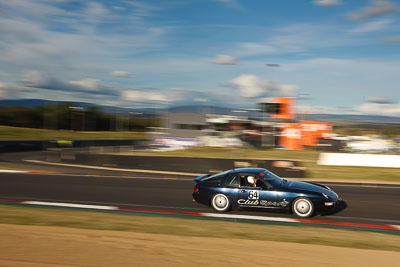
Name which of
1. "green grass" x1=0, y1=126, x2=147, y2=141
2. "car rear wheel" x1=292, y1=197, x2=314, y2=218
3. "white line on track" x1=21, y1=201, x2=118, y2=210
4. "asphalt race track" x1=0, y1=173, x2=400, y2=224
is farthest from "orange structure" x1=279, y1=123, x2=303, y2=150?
Answer: "green grass" x1=0, y1=126, x2=147, y2=141

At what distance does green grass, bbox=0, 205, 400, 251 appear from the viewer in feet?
21.0

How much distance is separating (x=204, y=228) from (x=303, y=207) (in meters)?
2.69

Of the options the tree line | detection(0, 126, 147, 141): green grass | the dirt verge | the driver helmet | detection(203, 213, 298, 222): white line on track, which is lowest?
detection(203, 213, 298, 222): white line on track

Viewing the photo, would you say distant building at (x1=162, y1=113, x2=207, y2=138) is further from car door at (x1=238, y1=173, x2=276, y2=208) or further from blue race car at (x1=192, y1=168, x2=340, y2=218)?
car door at (x1=238, y1=173, x2=276, y2=208)

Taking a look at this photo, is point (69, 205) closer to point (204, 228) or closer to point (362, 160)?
point (204, 228)

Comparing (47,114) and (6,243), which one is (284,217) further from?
(47,114)

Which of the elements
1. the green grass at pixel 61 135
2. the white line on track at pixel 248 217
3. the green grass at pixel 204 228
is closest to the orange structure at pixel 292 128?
the white line on track at pixel 248 217

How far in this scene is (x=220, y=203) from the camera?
30.3 ft

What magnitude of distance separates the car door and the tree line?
129ft

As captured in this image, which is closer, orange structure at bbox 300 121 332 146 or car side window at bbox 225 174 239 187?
car side window at bbox 225 174 239 187

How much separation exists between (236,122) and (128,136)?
23702 millimetres

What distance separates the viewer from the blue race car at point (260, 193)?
8.57 m

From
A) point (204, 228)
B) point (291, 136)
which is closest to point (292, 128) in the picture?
point (291, 136)

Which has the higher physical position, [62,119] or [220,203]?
[62,119]
